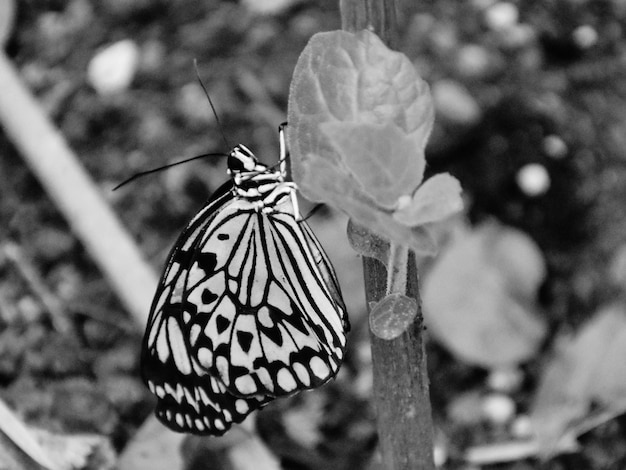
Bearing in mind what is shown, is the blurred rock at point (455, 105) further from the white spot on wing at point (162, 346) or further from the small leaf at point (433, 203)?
the small leaf at point (433, 203)

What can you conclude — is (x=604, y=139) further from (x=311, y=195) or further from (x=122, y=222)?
(x=311, y=195)

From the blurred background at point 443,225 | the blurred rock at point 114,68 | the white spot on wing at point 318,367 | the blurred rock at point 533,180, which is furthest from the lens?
the blurred rock at point 114,68

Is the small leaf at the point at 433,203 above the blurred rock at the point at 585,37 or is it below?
above

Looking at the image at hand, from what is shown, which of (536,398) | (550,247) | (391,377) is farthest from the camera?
(550,247)

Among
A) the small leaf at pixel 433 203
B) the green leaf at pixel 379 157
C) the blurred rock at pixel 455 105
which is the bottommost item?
the blurred rock at pixel 455 105

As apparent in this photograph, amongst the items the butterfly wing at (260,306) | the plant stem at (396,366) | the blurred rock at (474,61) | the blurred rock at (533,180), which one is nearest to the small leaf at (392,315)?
the plant stem at (396,366)

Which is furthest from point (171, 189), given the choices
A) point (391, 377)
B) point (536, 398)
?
point (391, 377)
